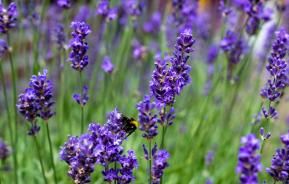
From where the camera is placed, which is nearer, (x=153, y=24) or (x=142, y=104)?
(x=142, y=104)

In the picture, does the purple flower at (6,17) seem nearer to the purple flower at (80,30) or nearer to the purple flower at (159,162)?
the purple flower at (80,30)

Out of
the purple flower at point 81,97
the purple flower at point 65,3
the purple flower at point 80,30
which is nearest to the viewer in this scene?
the purple flower at point 80,30

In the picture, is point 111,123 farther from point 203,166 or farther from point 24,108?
point 203,166

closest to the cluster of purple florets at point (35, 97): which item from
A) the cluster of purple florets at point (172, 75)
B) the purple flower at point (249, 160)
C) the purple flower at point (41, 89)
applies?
the purple flower at point (41, 89)

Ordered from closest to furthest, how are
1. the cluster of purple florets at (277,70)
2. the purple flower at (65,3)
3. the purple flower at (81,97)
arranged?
the cluster of purple florets at (277,70), the purple flower at (81,97), the purple flower at (65,3)

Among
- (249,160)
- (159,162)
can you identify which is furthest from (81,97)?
(249,160)

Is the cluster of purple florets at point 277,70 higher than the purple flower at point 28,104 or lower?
higher

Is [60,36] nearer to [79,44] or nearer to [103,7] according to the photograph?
[103,7]

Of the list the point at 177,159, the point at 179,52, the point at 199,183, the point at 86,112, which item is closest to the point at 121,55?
the point at 86,112

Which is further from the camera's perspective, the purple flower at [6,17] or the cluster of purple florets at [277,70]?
the purple flower at [6,17]
